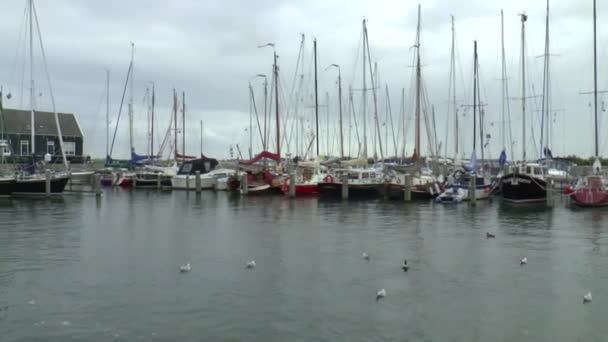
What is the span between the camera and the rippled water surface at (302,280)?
12.8m

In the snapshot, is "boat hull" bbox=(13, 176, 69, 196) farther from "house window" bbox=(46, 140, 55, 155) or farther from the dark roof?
"house window" bbox=(46, 140, 55, 155)

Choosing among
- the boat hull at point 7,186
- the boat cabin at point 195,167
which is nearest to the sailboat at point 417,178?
the boat cabin at point 195,167

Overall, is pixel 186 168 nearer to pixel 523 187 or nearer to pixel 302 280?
pixel 523 187

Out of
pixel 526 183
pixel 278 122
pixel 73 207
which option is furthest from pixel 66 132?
pixel 526 183

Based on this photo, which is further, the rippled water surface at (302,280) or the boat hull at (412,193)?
the boat hull at (412,193)

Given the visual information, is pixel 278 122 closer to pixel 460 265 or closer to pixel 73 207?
pixel 73 207

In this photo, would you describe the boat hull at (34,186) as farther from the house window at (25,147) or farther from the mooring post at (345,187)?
the house window at (25,147)

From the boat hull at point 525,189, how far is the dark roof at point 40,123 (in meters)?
73.5

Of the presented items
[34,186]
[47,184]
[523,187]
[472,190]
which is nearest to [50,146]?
[34,186]

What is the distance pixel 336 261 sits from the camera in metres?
20.6

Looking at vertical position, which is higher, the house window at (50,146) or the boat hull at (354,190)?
the house window at (50,146)

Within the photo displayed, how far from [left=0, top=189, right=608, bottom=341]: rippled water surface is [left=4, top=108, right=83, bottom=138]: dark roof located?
63629 millimetres

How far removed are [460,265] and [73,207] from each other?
32108mm

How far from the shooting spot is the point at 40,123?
9431 cm
